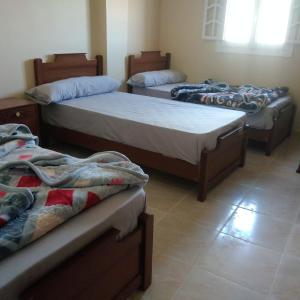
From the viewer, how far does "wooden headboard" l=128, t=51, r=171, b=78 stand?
13.9ft

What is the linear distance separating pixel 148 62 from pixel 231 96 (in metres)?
1.51

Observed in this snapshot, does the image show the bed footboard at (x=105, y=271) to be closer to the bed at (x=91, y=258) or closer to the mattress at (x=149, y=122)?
the bed at (x=91, y=258)

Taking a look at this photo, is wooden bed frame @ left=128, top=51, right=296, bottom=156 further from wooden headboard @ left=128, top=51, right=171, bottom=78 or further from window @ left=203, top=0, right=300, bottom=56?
window @ left=203, top=0, right=300, bottom=56

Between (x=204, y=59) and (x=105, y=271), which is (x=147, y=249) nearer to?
(x=105, y=271)

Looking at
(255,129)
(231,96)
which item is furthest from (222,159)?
(231,96)

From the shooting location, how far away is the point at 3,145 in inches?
67.4

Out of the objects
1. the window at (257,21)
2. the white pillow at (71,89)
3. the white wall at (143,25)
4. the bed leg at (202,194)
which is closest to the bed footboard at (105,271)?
the bed leg at (202,194)

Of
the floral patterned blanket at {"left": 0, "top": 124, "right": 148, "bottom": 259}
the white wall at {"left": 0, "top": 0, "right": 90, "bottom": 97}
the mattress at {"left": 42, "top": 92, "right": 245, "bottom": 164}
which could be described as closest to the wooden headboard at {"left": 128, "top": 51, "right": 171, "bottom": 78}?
the white wall at {"left": 0, "top": 0, "right": 90, "bottom": 97}

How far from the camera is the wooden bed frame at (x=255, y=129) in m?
3.38

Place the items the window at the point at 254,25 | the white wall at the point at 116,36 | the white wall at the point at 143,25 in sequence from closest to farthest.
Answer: the white wall at the point at 116,36 → the window at the point at 254,25 → the white wall at the point at 143,25

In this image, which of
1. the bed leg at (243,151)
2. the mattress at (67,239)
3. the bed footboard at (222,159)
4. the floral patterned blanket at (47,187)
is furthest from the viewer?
the bed leg at (243,151)

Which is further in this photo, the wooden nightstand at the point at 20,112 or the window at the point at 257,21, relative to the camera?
the window at the point at 257,21

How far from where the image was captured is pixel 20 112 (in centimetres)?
278

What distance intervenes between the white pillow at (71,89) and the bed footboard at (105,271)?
200cm
